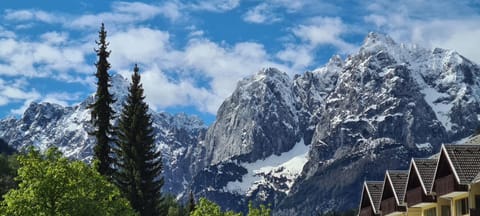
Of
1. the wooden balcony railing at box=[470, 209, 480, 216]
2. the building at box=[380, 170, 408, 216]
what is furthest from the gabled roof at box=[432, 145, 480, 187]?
the building at box=[380, 170, 408, 216]

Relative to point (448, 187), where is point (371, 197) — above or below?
above

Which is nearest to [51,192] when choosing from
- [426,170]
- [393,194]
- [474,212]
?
[474,212]

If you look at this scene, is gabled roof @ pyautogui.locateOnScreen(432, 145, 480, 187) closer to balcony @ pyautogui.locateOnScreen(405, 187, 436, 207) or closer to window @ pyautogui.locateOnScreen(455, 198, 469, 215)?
window @ pyautogui.locateOnScreen(455, 198, 469, 215)

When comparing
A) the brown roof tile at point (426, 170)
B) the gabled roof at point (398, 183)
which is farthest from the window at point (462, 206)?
the gabled roof at point (398, 183)

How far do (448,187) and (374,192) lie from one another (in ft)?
81.3

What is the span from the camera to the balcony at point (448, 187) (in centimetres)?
6444

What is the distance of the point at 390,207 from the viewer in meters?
81.1

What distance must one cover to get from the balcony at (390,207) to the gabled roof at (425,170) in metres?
6.30

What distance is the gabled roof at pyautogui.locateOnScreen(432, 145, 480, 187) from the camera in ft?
210

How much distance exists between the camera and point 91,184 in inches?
2296

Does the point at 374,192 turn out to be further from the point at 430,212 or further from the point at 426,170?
the point at 426,170

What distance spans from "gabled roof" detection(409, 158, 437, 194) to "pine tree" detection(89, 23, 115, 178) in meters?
28.4

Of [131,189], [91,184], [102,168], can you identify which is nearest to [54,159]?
[91,184]

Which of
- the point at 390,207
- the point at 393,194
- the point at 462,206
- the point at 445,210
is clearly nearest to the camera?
the point at 462,206
